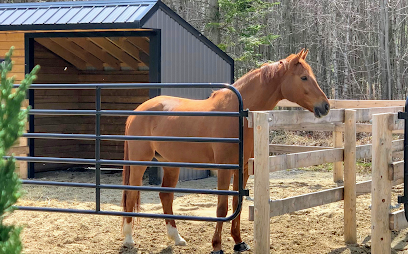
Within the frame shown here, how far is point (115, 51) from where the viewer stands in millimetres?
9453

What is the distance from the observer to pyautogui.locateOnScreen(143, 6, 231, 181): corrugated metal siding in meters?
8.18

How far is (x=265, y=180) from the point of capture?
376cm

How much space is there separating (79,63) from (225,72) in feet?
9.61

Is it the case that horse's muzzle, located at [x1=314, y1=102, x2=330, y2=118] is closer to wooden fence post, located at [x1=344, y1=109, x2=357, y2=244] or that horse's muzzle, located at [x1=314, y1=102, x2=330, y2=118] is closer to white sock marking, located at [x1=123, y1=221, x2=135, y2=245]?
wooden fence post, located at [x1=344, y1=109, x2=357, y2=244]

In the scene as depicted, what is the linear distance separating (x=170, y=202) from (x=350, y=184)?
1734 mm

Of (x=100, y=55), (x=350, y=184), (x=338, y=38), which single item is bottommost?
(x=350, y=184)

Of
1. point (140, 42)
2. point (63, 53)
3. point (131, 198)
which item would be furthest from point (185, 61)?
point (131, 198)

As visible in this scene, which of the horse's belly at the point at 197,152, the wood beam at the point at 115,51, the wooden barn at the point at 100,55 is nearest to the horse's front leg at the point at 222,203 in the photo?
the horse's belly at the point at 197,152

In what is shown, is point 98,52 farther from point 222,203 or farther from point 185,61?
point 222,203

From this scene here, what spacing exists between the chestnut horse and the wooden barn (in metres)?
2.85

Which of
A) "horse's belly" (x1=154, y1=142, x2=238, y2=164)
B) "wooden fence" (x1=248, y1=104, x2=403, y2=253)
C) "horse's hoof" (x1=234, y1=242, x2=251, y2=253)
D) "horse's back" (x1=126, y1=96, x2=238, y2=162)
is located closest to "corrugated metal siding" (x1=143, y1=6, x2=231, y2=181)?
"horse's back" (x1=126, y1=96, x2=238, y2=162)

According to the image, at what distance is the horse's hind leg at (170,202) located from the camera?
483 cm

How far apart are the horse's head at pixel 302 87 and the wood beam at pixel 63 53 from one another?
6191 mm

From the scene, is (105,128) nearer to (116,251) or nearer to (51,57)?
(51,57)
